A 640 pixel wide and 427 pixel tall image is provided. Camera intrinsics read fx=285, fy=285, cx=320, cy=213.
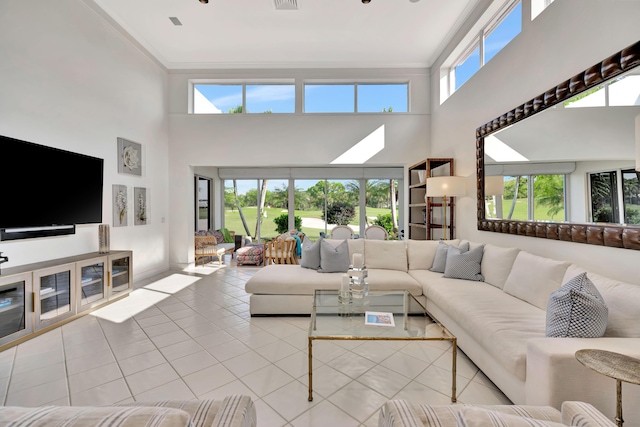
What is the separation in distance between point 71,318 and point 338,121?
508 cm

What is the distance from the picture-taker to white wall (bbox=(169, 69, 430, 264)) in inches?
226

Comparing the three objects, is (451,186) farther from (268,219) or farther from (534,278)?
(268,219)

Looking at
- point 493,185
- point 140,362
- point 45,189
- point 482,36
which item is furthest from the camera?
point 482,36

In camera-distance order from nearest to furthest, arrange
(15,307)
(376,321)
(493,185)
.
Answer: (376,321)
(15,307)
(493,185)

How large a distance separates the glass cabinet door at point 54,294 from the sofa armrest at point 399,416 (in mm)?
3345

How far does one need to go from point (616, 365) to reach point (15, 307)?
420 centimetres

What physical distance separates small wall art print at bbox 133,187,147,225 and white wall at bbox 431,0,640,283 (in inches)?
208

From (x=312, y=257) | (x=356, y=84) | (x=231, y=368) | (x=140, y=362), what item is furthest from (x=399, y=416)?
(x=356, y=84)

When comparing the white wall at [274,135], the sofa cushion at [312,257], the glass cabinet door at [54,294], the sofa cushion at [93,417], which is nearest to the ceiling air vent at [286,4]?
the white wall at [274,135]

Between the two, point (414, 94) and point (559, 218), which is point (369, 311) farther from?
point (414, 94)

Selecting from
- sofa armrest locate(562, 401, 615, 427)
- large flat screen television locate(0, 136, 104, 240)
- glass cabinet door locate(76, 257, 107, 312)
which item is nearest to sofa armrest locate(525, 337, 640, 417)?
sofa armrest locate(562, 401, 615, 427)

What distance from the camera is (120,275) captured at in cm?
389

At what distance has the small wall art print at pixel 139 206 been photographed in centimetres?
475

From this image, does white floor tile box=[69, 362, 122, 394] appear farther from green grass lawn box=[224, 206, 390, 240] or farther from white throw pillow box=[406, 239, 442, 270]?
green grass lawn box=[224, 206, 390, 240]
